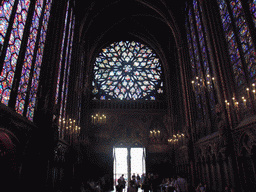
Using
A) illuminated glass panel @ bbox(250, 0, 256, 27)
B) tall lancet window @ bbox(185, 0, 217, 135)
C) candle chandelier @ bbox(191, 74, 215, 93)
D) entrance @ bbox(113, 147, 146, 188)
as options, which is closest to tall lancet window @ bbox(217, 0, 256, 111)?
illuminated glass panel @ bbox(250, 0, 256, 27)

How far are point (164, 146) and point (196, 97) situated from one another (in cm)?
664

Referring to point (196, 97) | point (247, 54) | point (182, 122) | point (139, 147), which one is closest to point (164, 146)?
point (139, 147)

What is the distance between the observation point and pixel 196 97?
1372 cm

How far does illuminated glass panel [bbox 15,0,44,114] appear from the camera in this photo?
692 cm

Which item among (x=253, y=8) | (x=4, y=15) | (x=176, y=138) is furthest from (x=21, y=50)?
(x=176, y=138)

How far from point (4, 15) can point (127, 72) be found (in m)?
15.3

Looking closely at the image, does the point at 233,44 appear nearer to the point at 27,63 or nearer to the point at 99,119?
the point at 27,63

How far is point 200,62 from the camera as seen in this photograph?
1227cm

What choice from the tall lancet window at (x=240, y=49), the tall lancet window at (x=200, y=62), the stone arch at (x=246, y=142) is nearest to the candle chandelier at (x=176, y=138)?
the tall lancet window at (x=200, y=62)

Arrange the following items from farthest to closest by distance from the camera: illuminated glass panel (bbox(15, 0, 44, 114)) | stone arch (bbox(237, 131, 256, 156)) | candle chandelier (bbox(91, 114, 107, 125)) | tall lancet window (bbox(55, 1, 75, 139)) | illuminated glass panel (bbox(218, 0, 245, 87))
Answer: candle chandelier (bbox(91, 114, 107, 125)) < tall lancet window (bbox(55, 1, 75, 139)) < illuminated glass panel (bbox(218, 0, 245, 87)) < stone arch (bbox(237, 131, 256, 156)) < illuminated glass panel (bbox(15, 0, 44, 114))

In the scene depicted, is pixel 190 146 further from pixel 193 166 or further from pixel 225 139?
pixel 225 139

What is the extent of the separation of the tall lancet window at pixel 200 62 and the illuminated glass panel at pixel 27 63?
741 cm

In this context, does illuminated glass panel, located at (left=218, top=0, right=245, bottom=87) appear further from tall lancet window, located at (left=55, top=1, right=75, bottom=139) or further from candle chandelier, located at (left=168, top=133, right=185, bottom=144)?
tall lancet window, located at (left=55, top=1, right=75, bottom=139)

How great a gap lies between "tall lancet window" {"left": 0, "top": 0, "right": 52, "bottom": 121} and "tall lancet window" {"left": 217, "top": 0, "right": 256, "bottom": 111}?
25.9ft
